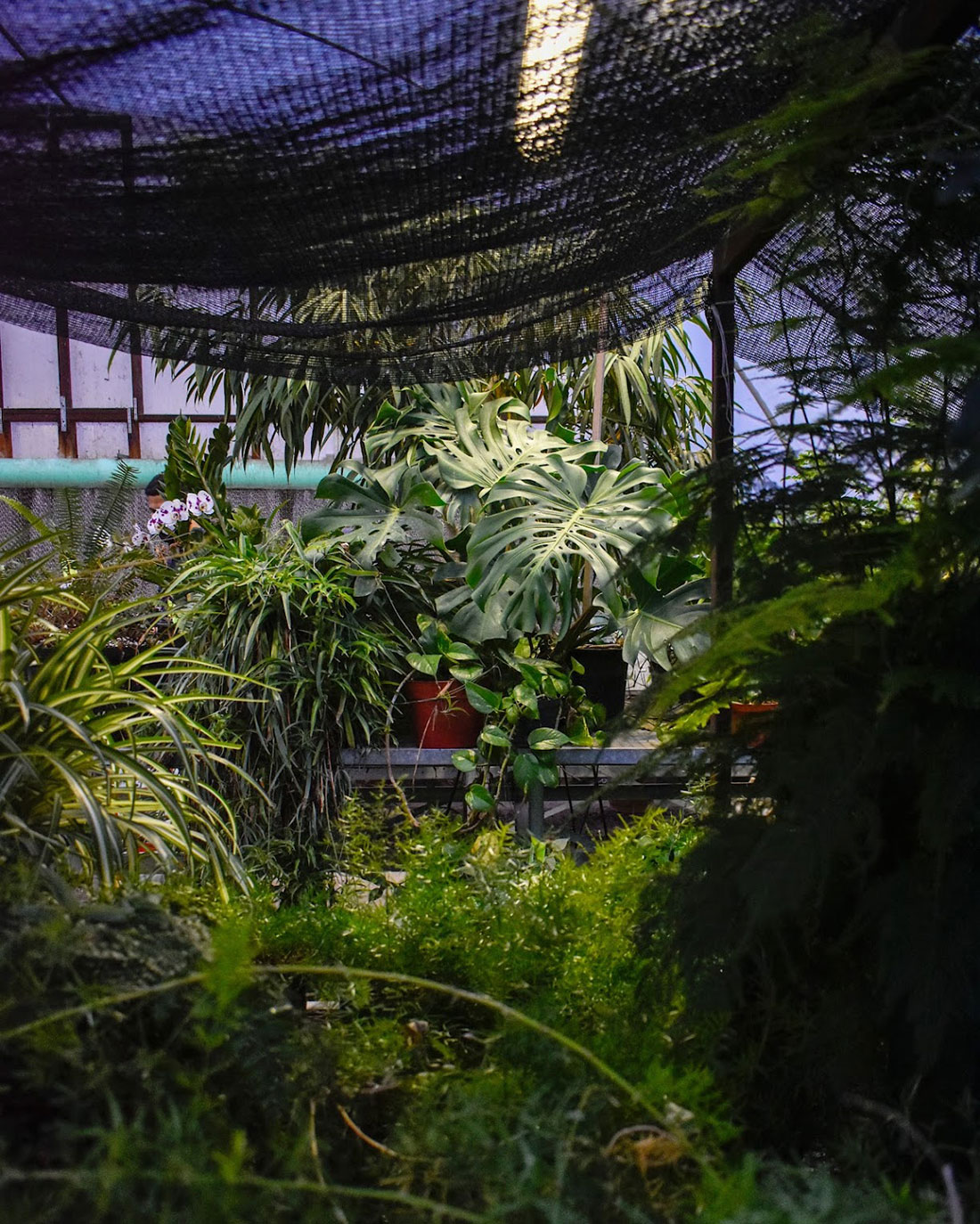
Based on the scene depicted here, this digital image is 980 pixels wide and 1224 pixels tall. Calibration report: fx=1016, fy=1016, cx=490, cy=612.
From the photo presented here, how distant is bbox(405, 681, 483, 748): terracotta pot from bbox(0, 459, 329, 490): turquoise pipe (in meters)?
5.13

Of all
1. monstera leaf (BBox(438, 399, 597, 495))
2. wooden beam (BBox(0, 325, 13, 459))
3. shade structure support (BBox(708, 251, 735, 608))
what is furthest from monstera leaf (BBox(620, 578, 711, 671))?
wooden beam (BBox(0, 325, 13, 459))

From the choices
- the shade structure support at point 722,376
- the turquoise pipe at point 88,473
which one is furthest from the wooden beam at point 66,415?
the shade structure support at point 722,376

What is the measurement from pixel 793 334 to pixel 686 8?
676 mm

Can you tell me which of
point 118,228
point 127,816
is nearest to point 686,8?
point 118,228

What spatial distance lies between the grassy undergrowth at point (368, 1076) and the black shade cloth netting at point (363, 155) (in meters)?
0.94

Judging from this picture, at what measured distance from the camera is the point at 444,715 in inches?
110

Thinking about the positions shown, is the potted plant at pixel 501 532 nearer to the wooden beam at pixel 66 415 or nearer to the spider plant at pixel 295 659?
the spider plant at pixel 295 659

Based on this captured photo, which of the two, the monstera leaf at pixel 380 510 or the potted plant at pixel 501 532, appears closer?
the potted plant at pixel 501 532

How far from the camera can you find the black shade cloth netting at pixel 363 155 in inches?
46.3

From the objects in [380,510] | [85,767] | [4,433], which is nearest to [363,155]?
[85,767]

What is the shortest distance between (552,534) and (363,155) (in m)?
1.64

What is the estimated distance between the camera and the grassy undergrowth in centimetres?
62

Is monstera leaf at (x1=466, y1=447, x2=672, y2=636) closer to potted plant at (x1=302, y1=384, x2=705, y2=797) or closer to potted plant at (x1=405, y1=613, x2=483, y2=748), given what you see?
potted plant at (x1=302, y1=384, x2=705, y2=797)

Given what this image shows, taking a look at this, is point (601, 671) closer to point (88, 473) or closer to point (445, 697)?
point (445, 697)
